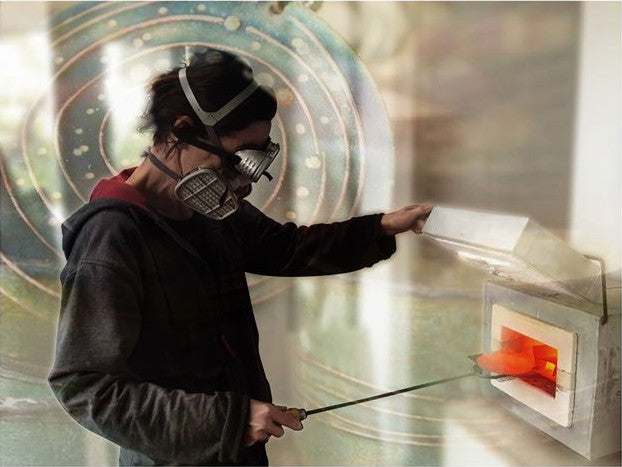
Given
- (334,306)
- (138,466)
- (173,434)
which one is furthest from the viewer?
(334,306)

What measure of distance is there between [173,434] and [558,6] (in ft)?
4.18

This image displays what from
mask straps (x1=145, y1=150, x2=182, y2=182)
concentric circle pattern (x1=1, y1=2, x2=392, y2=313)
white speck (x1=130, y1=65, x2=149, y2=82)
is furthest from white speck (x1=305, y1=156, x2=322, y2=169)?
white speck (x1=130, y1=65, x2=149, y2=82)

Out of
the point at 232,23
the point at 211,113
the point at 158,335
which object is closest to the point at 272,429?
the point at 158,335

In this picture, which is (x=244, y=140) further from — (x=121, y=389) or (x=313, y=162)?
(x=121, y=389)

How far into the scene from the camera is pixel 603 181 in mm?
1210

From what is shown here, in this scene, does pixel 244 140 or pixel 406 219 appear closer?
pixel 244 140

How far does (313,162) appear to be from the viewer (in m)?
1.20

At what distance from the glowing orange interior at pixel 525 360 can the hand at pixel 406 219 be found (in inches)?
12.6

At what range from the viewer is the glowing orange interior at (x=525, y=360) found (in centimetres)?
115

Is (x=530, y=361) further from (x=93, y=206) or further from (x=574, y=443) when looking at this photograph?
(x=93, y=206)

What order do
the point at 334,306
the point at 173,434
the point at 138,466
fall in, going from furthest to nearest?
the point at 334,306 < the point at 138,466 < the point at 173,434

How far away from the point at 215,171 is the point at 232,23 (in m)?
0.39

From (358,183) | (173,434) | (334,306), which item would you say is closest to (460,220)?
(358,183)

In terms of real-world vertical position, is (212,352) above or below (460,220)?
below
